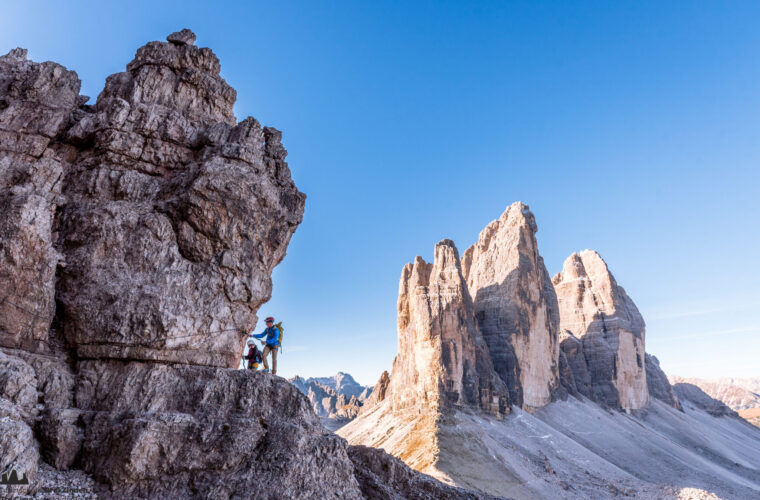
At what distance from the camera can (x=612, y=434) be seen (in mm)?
52219

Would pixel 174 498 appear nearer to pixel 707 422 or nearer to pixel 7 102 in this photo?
pixel 7 102

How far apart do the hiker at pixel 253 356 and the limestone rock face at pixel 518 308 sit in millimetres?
43095

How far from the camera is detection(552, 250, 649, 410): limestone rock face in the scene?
68.7 m

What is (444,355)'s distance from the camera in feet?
150

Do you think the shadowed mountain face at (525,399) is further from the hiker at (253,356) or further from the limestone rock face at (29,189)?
the limestone rock face at (29,189)

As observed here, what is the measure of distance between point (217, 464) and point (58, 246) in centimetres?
678

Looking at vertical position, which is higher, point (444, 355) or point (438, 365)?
point (444, 355)

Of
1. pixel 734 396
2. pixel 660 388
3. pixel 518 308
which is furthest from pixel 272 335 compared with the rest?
pixel 734 396

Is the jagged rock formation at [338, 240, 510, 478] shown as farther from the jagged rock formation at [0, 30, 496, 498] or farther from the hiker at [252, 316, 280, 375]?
the jagged rock formation at [0, 30, 496, 498]

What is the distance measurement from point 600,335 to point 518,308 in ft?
84.0

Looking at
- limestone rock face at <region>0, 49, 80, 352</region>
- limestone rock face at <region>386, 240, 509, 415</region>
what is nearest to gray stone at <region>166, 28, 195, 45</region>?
limestone rock face at <region>0, 49, 80, 352</region>

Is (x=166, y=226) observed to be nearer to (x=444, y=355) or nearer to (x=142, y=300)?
(x=142, y=300)

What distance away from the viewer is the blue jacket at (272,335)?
13.4 meters

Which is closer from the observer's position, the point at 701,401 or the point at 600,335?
the point at 600,335
